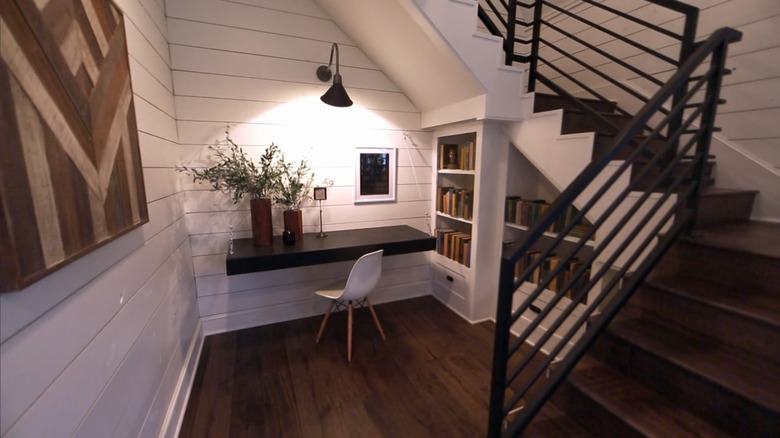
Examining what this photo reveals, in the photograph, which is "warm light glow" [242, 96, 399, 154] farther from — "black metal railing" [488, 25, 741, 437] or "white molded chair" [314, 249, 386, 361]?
"black metal railing" [488, 25, 741, 437]

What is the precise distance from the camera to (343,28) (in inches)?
100

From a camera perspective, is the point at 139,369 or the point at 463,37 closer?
the point at 139,369

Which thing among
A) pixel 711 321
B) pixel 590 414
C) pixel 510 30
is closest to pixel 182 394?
pixel 590 414

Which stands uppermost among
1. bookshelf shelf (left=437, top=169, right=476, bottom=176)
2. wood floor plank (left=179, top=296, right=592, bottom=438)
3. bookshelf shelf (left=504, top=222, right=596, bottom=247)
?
bookshelf shelf (left=437, top=169, right=476, bottom=176)

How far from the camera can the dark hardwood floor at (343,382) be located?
64.5 inches

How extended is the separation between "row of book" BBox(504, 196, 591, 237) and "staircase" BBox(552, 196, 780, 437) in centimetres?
74

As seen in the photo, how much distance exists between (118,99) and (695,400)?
242cm

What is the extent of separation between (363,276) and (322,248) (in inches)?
14.8

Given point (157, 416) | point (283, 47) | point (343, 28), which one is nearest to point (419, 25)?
point (343, 28)

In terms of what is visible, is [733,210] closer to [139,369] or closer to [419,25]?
[419,25]

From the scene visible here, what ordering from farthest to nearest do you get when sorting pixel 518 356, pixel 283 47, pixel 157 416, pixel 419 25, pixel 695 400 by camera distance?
1. pixel 283 47
2. pixel 518 356
3. pixel 419 25
4. pixel 157 416
5. pixel 695 400

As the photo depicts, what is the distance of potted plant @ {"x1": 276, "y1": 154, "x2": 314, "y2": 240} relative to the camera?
93.4 inches

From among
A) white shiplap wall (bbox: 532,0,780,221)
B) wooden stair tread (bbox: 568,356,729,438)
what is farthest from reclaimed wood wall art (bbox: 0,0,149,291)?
white shiplap wall (bbox: 532,0,780,221)

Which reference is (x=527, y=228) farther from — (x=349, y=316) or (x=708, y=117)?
(x=349, y=316)
